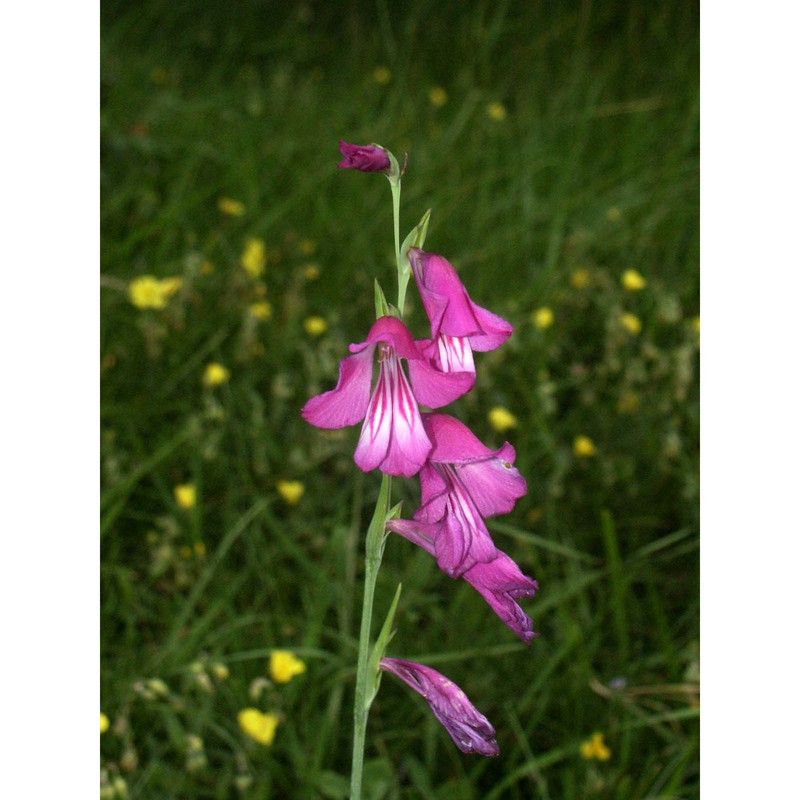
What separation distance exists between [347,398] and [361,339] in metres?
1.26

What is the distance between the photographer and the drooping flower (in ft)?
2.30

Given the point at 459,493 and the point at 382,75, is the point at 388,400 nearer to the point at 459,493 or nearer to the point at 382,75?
the point at 459,493

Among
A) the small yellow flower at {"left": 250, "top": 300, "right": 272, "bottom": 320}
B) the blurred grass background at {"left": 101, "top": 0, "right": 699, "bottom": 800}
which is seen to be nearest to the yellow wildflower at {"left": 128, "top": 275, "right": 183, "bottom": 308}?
the blurred grass background at {"left": 101, "top": 0, "right": 699, "bottom": 800}

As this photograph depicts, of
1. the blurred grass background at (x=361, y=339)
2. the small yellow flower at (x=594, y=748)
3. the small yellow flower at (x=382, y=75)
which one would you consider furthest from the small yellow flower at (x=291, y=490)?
the small yellow flower at (x=382, y=75)

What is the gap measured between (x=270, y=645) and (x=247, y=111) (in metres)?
1.75

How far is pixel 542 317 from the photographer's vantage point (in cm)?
188

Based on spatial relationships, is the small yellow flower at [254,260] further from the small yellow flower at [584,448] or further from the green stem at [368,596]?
the green stem at [368,596]

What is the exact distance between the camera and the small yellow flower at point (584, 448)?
173 centimetres

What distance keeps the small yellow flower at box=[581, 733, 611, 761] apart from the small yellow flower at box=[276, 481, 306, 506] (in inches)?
20.7

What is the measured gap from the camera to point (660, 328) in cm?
210
